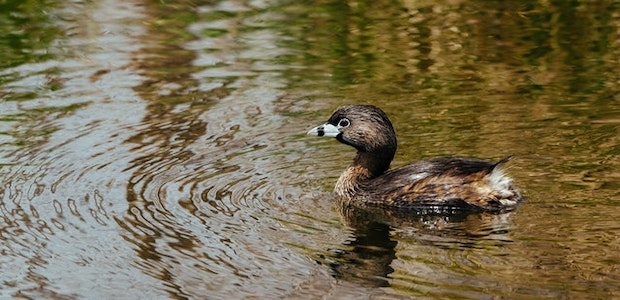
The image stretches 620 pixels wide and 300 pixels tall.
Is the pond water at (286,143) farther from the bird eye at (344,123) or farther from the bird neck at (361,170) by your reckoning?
the bird eye at (344,123)

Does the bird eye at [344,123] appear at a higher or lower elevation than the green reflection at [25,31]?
lower

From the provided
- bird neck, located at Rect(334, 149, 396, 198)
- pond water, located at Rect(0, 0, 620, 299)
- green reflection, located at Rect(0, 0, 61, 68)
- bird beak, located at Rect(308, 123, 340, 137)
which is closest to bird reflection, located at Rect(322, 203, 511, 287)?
pond water, located at Rect(0, 0, 620, 299)

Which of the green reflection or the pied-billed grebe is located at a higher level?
the green reflection

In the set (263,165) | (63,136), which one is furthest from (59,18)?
(263,165)

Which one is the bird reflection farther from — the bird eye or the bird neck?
the bird eye

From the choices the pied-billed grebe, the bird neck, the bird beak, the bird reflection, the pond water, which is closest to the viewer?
the pond water

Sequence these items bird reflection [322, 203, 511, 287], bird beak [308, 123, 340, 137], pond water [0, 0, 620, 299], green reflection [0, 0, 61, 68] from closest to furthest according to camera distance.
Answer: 1. pond water [0, 0, 620, 299]
2. bird reflection [322, 203, 511, 287]
3. bird beak [308, 123, 340, 137]
4. green reflection [0, 0, 61, 68]

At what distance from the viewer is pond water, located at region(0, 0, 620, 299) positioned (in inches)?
325

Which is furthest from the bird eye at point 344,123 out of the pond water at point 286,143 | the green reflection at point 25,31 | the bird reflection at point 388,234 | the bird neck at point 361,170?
the green reflection at point 25,31

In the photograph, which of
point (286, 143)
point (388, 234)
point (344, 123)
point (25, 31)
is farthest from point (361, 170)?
point (25, 31)

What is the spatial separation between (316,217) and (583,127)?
8.64 ft

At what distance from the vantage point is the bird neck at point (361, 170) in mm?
10195

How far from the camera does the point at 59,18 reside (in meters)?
15.6

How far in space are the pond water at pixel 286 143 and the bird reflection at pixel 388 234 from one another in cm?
2
